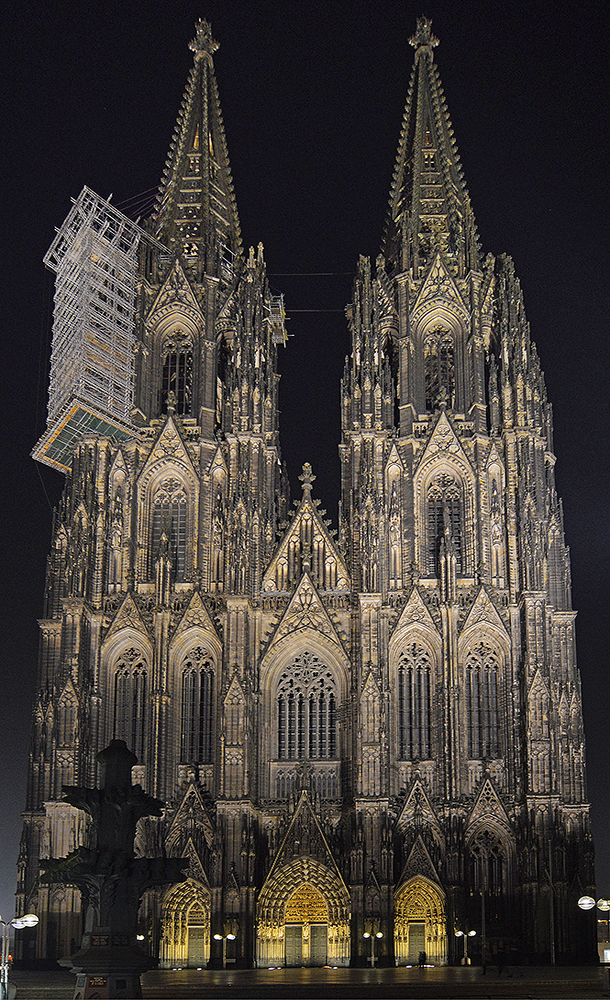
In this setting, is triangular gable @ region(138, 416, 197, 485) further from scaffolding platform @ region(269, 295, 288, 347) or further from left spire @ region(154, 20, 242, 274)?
scaffolding platform @ region(269, 295, 288, 347)

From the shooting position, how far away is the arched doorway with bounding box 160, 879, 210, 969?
5531 cm

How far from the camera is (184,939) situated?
55594 millimetres

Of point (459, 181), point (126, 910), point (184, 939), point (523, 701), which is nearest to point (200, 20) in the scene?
point (459, 181)

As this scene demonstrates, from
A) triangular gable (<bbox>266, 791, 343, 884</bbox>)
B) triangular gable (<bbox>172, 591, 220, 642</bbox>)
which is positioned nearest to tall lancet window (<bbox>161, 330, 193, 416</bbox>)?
triangular gable (<bbox>172, 591, 220, 642</bbox>)

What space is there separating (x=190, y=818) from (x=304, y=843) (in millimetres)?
5010

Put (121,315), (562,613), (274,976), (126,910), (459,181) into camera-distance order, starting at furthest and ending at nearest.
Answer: (459,181) < (121,315) < (562,613) < (274,976) < (126,910)

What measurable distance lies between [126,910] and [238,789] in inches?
929

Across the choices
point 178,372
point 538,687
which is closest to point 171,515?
point 178,372

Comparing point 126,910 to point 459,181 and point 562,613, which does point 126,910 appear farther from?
point 459,181

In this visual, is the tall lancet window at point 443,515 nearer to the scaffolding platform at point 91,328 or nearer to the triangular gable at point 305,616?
the triangular gable at point 305,616

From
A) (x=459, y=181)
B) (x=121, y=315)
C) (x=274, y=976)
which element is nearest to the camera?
(x=274, y=976)

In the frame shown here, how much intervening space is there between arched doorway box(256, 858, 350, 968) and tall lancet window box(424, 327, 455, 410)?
22687mm

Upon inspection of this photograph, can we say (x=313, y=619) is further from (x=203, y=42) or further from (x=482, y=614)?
(x=203, y=42)

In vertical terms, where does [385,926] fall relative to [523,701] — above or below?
below
